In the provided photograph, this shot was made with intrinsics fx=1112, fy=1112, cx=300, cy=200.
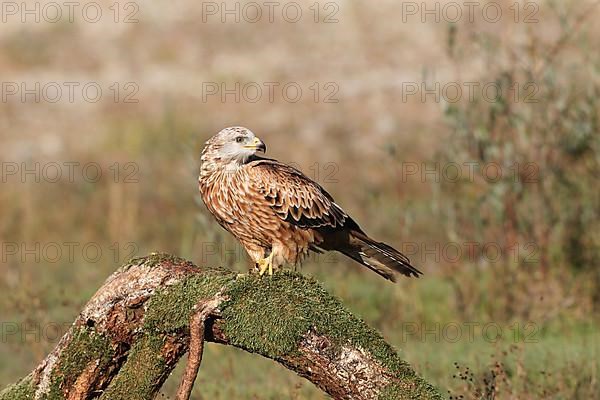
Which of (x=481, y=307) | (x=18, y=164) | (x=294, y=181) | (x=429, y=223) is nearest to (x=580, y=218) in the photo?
(x=481, y=307)

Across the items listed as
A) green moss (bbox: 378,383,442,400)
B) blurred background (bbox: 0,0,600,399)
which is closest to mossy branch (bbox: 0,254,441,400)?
green moss (bbox: 378,383,442,400)

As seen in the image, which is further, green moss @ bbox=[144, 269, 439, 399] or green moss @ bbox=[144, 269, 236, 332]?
green moss @ bbox=[144, 269, 236, 332]

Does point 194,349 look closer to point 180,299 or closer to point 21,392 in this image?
point 180,299

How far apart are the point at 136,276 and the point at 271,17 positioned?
2576cm

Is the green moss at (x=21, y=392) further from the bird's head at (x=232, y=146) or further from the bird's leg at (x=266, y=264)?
the bird's head at (x=232, y=146)

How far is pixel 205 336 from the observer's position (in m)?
5.20

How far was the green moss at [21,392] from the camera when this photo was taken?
5.43m

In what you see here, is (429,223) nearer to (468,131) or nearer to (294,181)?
(468,131)

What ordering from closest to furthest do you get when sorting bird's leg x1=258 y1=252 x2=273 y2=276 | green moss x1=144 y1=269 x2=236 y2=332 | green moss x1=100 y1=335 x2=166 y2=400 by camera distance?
green moss x1=144 y1=269 x2=236 y2=332, green moss x1=100 y1=335 x2=166 y2=400, bird's leg x1=258 y1=252 x2=273 y2=276

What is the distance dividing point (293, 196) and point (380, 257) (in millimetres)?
720

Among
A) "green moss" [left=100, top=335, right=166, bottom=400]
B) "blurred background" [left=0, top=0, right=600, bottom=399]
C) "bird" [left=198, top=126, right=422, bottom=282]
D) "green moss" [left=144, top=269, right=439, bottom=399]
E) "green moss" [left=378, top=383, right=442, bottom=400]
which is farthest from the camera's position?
"blurred background" [left=0, top=0, right=600, bottom=399]

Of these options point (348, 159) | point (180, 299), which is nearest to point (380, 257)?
point (180, 299)

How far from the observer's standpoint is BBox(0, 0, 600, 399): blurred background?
967 centimetres

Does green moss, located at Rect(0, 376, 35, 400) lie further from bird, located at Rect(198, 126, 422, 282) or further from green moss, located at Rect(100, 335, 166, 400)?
bird, located at Rect(198, 126, 422, 282)
